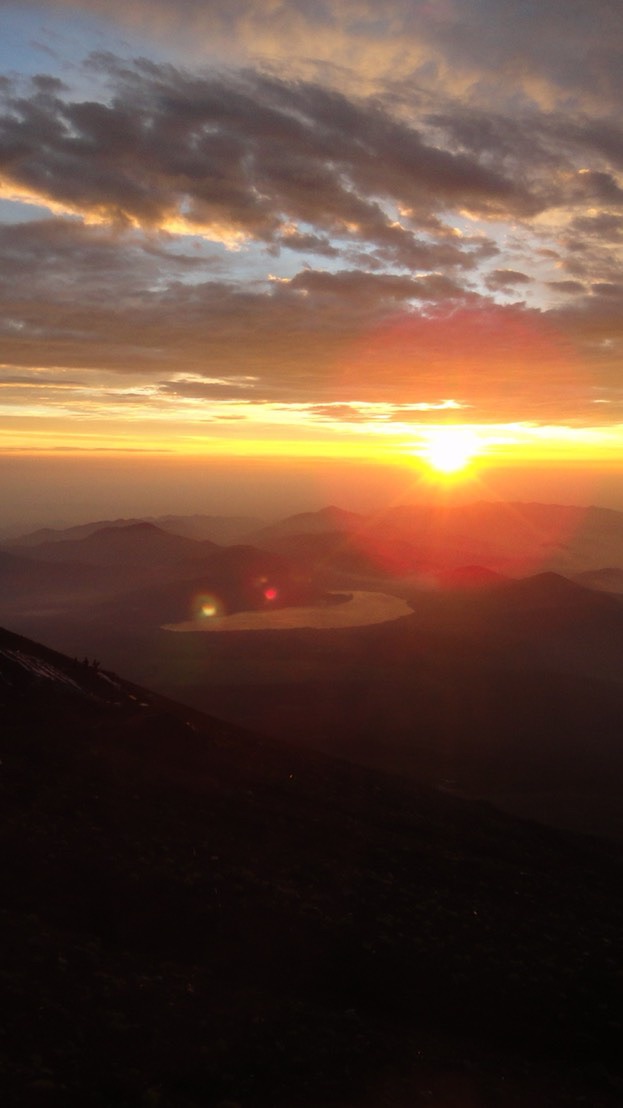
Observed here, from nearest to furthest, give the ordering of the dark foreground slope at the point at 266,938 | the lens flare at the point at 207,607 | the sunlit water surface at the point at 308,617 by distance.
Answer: the dark foreground slope at the point at 266,938 → the sunlit water surface at the point at 308,617 → the lens flare at the point at 207,607

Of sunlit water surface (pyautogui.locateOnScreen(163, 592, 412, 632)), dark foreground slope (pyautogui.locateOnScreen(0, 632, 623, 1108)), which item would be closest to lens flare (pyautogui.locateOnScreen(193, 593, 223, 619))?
sunlit water surface (pyautogui.locateOnScreen(163, 592, 412, 632))

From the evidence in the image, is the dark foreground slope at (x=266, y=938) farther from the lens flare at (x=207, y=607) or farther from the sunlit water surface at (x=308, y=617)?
the lens flare at (x=207, y=607)

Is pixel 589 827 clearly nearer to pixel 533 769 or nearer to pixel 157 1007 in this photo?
pixel 533 769

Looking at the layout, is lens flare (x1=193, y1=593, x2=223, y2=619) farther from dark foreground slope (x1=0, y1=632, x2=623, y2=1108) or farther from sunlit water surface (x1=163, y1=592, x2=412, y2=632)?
dark foreground slope (x1=0, y1=632, x2=623, y2=1108)

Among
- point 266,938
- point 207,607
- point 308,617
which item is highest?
point 207,607

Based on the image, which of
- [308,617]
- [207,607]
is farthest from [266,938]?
[207,607]

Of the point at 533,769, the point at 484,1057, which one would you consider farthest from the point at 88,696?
the point at 533,769

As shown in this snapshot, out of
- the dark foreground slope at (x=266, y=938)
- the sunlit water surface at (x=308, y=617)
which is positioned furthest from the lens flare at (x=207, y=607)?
the dark foreground slope at (x=266, y=938)

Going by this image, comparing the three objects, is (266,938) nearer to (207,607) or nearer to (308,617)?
(308,617)
